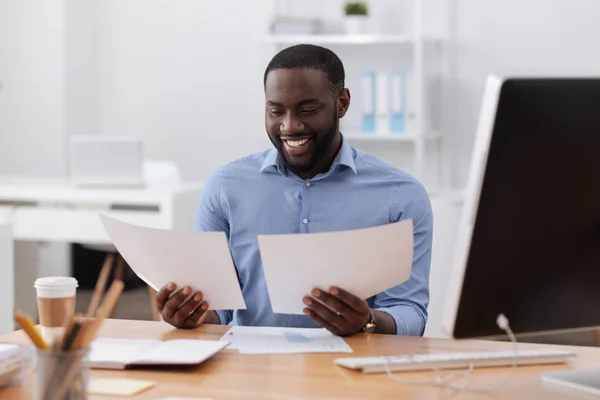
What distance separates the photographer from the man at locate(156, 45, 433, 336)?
196cm

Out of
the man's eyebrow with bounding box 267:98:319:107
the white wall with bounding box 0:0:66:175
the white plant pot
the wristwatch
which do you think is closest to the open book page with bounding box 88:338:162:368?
the wristwatch

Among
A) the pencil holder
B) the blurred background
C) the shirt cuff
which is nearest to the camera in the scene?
the pencil holder

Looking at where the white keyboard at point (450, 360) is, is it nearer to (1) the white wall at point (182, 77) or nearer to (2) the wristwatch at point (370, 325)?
(2) the wristwatch at point (370, 325)

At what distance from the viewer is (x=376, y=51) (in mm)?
4453

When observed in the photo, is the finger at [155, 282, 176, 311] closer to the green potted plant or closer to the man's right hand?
the man's right hand

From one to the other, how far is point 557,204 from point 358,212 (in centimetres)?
80

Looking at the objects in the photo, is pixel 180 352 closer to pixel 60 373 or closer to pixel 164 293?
pixel 164 293

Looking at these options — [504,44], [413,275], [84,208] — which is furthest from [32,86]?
[413,275]

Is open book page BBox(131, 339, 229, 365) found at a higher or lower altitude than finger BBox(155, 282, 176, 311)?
lower

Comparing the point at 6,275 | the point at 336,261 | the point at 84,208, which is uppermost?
the point at 336,261

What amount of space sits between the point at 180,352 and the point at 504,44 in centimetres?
319

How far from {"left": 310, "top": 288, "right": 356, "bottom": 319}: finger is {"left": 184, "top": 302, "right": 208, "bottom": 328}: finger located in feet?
0.74

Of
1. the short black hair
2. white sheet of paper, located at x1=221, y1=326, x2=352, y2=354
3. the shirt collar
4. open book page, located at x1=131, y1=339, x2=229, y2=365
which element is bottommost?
white sheet of paper, located at x1=221, y1=326, x2=352, y2=354

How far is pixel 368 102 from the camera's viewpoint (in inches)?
165
